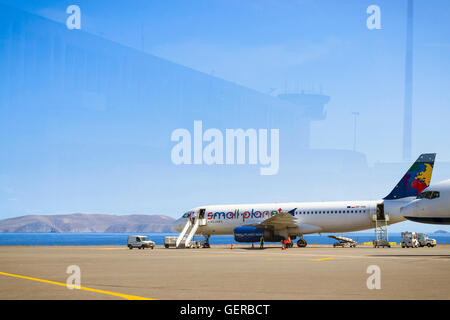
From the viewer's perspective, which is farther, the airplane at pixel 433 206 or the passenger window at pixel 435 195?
the passenger window at pixel 435 195

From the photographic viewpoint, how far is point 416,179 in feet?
160

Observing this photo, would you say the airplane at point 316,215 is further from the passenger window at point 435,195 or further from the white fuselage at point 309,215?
the passenger window at point 435,195

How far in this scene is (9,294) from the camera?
12.0 metres

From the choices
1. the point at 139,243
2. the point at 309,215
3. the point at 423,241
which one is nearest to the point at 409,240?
the point at 423,241

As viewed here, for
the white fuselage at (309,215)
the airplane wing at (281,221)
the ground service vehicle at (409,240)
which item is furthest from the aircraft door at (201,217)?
the ground service vehicle at (409,240)

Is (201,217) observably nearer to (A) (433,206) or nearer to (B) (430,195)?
(B) (430,195)

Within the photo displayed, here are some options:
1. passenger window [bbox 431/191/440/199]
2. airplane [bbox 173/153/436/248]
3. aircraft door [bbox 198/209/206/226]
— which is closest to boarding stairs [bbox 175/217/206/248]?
aircraft door [bbox 198/209/206/226]

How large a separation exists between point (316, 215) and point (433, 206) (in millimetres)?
19416

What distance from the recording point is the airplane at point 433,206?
30844 mm

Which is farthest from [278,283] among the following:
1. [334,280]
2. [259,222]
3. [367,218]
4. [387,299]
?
[259,222]

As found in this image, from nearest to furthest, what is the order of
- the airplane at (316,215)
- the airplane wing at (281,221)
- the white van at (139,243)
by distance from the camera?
the airplane at (316,215), the airplane wing at (281,221), the white van at (139,243)

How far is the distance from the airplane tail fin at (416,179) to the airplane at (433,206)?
16.4 meters

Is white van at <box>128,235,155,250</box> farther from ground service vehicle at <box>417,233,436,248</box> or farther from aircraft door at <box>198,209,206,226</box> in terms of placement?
ground service vehicle at <box>417,233,436,248</box>
